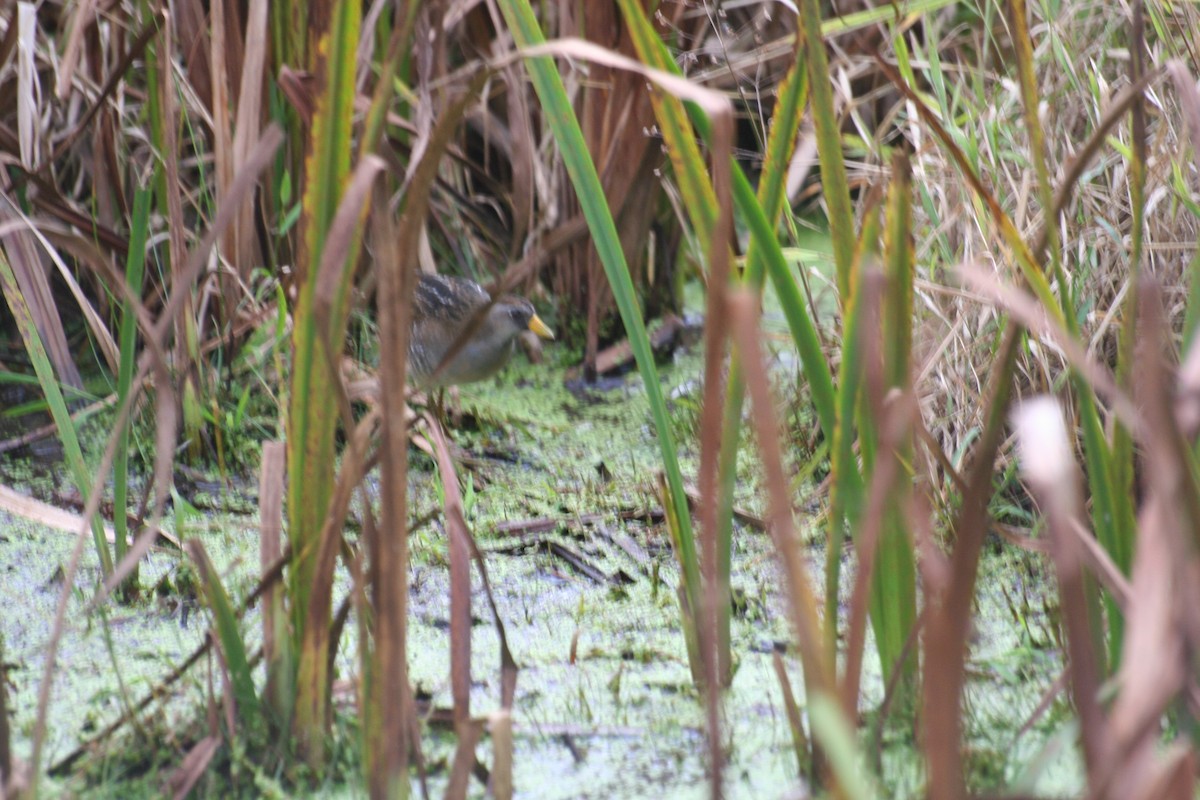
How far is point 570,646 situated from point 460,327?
129 centimetres

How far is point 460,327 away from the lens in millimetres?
3066

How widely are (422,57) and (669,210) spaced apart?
90 centimetres

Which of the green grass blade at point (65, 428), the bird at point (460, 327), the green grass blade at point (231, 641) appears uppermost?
the bird at point (460, 327)

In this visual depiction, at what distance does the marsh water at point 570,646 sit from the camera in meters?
1.52

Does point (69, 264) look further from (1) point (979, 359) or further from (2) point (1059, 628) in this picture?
(2) point (1059, 628)

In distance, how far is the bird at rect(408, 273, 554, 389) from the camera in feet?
9.62

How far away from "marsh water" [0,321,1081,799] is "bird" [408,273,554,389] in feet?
0.63

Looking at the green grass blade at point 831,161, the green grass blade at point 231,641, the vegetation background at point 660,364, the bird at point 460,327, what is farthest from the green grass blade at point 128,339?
the bird at point 460,327

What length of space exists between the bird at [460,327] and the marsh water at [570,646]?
0.63 feet

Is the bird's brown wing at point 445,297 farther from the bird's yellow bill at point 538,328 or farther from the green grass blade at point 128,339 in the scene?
the green grass blade at point 128,339

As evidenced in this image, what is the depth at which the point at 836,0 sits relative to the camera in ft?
11.6

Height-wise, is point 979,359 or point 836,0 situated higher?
point 836,0

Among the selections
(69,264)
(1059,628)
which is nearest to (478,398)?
(69,264)

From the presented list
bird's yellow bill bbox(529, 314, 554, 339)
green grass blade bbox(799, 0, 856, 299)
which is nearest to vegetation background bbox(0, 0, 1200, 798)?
green grass blade bbox(799, 0, 856, 299)
